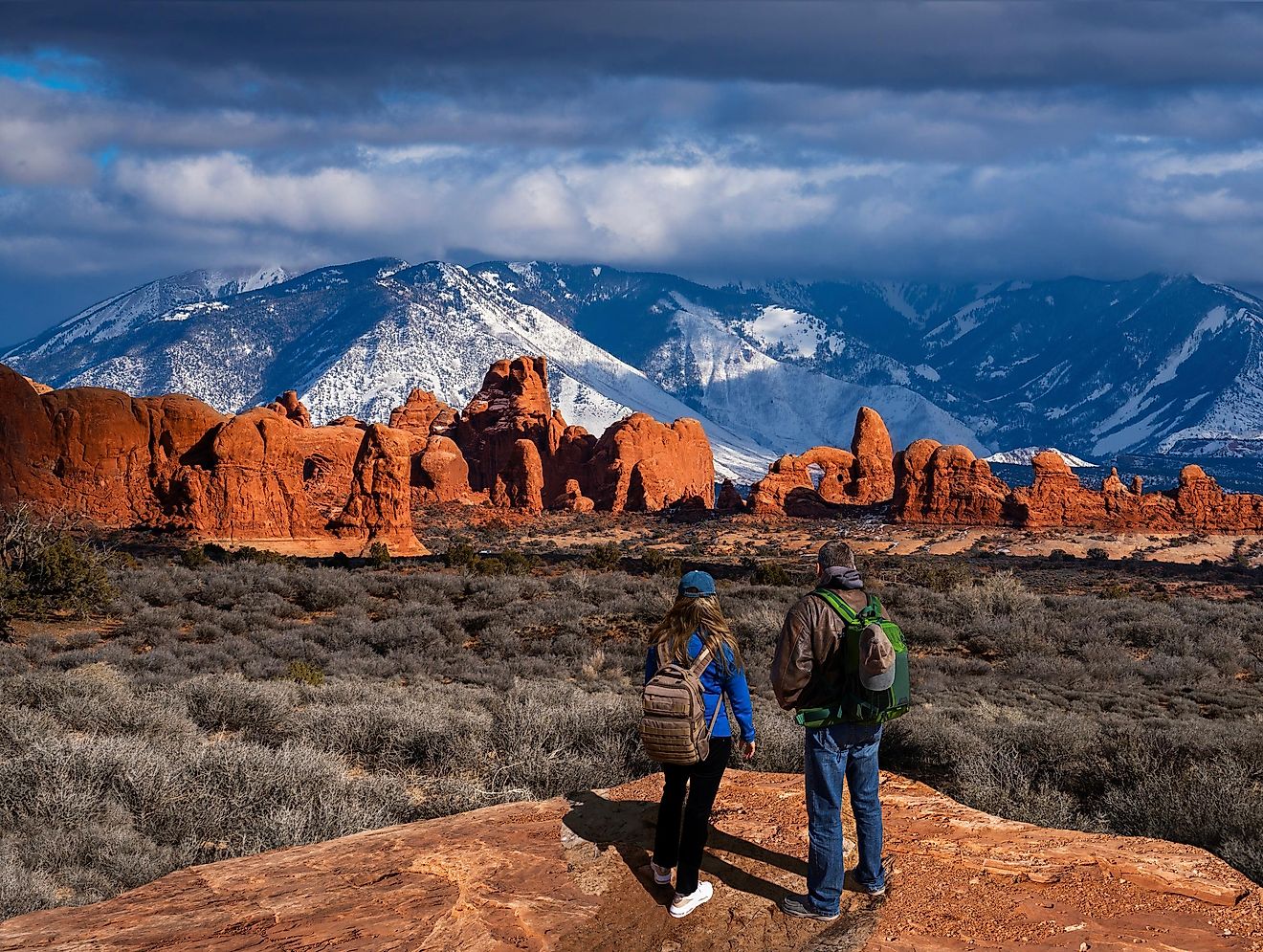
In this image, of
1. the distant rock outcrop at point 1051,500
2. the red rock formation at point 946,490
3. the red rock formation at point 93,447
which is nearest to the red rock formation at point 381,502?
the red rock formation at point 93,447

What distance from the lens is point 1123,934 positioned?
5504mm

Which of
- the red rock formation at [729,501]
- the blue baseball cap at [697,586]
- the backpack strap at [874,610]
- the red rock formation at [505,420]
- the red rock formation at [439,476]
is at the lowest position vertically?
the red rock formation at [729,501]

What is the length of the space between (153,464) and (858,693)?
38.1 metres

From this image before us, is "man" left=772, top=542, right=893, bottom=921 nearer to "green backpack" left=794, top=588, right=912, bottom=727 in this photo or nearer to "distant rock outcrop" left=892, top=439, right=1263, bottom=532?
"green backpack" left=794, top=588, right=912, bottom=727

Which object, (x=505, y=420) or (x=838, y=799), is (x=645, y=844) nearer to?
(x=838, y=799)

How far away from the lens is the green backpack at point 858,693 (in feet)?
19.8

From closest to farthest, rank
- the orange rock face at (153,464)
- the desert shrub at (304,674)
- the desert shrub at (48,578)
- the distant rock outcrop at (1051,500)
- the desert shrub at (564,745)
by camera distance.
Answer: the desert shrub at (564,745) < the desert shrub at (304,674) < the desert shrub at (48,578) < the orange rock face at (153,464) < the distant rock outcrop at (1051,500)

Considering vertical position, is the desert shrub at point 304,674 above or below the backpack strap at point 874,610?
below

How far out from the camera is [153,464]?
39.2m

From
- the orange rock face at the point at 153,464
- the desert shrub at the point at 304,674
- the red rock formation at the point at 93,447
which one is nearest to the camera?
the desert shrub at the point at 304,674

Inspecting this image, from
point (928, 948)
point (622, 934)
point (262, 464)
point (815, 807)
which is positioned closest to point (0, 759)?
point (622, 934)

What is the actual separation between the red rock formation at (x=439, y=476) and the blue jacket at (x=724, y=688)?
222 ft

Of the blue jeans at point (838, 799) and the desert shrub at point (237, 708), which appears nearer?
the blue jeans at point (838, 799)

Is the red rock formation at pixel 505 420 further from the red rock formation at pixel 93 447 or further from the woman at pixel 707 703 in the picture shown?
the woman at pixel 707 703
